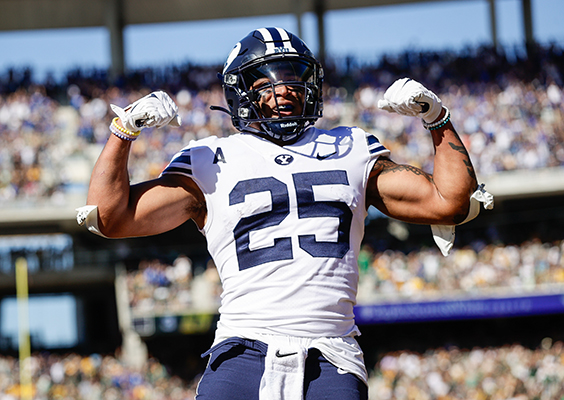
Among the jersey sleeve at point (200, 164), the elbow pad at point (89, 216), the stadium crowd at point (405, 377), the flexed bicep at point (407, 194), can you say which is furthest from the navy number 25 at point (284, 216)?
the stadium crowd at point (405, 377)

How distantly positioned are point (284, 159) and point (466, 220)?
29.8 inches

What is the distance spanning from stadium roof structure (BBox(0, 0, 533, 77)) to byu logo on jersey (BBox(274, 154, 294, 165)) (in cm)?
1735

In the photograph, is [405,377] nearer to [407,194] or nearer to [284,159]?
[407,194]

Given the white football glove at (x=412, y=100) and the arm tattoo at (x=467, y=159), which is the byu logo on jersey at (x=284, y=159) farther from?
the arm tattoo at (x=467, y=159)

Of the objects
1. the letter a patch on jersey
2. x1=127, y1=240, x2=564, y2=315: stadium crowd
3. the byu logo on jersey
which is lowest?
x1=127, y1=240, x2=564, y2=315: stadium crowd

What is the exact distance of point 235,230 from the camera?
2652 mm

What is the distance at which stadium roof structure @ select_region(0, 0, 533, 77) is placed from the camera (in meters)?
19.8

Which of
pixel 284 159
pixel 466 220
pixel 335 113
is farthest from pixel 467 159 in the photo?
pixel 335 113

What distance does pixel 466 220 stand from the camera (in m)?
2.84

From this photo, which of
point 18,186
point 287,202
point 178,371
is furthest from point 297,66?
point 18,186

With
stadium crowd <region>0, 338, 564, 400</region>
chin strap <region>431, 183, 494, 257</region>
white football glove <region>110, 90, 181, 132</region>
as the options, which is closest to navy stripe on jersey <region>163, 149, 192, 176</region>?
white football glove <region>110, 90, 181, 132</region>

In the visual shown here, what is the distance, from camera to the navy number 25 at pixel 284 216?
2.58 meters

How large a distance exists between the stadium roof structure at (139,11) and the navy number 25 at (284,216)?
17490 mm

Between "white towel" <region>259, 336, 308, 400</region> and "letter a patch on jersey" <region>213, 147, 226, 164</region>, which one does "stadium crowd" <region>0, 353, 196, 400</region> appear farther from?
"white towel" <region>259, 336, 308, 400</region>
